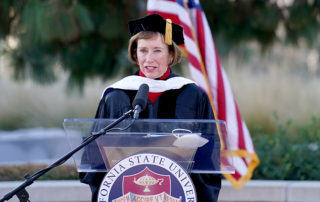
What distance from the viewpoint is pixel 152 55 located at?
2965mm

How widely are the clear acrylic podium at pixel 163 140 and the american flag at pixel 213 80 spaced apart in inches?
94.9

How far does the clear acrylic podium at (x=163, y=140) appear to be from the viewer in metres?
2.43

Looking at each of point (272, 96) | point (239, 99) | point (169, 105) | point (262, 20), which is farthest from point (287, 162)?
point (272, 96)

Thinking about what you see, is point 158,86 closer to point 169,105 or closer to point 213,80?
point 169,105

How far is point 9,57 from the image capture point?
9.91 metres

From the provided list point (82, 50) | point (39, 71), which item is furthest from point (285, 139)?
point (39, 71)

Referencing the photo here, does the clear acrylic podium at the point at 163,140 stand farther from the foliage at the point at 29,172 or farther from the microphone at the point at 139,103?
the foliage at the point at 29,172

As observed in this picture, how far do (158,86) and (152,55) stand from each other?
0.51ft

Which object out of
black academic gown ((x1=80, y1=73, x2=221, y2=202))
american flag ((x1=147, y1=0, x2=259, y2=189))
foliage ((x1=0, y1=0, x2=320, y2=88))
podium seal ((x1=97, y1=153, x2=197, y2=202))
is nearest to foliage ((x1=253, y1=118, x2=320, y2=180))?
american flag ((x1=147, y1=0, x2=259, y2=189))

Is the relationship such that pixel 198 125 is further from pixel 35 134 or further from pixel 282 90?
pixel 282 90

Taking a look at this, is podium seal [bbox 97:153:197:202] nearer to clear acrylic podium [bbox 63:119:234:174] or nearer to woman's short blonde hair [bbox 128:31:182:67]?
clear acrylic podium [bbox 63:119:234:174]

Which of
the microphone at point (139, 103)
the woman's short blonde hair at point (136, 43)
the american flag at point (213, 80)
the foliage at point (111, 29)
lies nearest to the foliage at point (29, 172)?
the american flag at point (213, 80)

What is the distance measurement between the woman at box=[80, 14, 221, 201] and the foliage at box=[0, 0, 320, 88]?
443 cm

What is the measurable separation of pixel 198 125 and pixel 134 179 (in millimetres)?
324
